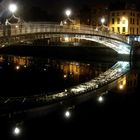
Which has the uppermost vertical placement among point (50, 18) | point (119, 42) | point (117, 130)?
point (50, 18)

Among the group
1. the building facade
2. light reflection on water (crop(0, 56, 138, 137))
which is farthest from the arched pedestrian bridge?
the building facade

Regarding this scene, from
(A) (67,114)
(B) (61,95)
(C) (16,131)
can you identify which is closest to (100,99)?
(B) (61,95)

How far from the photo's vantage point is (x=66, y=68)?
148ft

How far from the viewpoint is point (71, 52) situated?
211 ft

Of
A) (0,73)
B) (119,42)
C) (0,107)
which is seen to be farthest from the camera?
(119,42)

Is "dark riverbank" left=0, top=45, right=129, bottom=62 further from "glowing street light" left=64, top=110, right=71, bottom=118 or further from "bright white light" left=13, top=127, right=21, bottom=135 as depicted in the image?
"bright white light" left=13, top=127, right=21, bottom=135

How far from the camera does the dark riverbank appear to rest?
59.8 metres

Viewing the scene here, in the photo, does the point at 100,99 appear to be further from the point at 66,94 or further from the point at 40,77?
the point at 40,77

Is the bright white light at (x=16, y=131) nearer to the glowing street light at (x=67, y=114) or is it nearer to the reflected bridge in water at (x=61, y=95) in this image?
the glowing street light at (x=67, y=114)

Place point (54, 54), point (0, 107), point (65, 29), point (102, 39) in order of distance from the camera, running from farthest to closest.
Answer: point (54, 54), point (102, 39), point (65, 29), point (0, 107)

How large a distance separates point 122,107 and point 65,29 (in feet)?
55.1

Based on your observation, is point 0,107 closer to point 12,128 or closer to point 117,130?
point 12,128

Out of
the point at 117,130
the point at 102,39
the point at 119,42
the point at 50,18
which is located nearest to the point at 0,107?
the point at 117,130

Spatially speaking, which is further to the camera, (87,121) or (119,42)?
(119,42)
